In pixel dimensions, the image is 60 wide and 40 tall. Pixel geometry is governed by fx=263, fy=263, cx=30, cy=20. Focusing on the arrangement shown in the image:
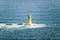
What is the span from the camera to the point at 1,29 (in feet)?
98.1

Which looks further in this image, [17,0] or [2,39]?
[17,0]

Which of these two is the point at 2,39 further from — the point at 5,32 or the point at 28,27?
the point at 28,27

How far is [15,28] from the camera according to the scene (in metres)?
30.2

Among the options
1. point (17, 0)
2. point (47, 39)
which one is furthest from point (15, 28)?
point (17, 0)

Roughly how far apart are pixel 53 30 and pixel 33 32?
271cm

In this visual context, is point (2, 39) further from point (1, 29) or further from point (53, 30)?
point (53, 30)

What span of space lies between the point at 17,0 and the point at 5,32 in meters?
67.1

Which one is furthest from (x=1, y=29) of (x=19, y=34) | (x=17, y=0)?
(x=17, y=0)

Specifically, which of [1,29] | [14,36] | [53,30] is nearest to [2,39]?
[14,36]

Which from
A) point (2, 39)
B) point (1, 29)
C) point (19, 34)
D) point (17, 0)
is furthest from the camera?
point (17, 0)

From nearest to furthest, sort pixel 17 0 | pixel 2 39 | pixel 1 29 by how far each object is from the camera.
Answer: pixel 2 39 < pixel 1 29 < pixel 17 0

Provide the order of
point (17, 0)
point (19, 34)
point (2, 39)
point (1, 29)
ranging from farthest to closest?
point (17, 0) < point (1, 29) < point (19, 34) < point (2, 39)

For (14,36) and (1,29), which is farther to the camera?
(1,29)

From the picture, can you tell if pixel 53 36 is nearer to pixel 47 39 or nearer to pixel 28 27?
pixel 47 39
